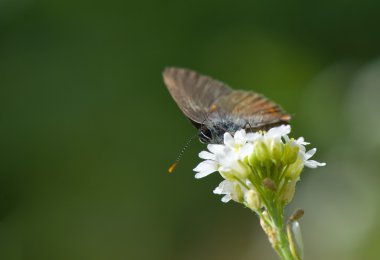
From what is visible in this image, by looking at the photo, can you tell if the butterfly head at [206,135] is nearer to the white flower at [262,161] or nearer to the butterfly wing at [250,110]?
the butterfly wing at [250,110]

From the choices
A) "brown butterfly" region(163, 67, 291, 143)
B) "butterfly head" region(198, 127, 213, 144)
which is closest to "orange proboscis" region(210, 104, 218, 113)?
"brown butterfly" region(163, 67, 291, 143)

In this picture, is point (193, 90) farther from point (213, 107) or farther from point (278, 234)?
point (278, 234)

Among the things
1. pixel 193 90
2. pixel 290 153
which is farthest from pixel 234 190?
pixel 193 90

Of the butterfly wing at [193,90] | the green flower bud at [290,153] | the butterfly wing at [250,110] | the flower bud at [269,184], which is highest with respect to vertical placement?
the butterfly wing at [193,90]

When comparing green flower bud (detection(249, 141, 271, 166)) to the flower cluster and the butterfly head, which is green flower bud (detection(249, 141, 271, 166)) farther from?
the butterfly head

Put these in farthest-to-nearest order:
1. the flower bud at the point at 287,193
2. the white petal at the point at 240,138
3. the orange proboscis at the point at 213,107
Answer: the orange proboscis at the point at 213,107 → the white petal at the point at 240,138 → the flower bud at the point at 287,193

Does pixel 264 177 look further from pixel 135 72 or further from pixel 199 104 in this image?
pixel 135 72

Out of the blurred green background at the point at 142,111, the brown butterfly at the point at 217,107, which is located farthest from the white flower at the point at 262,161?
the blurred green background at the point at 142,111

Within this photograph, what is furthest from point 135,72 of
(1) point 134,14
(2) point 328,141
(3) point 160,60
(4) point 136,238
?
(2) point 328,141
